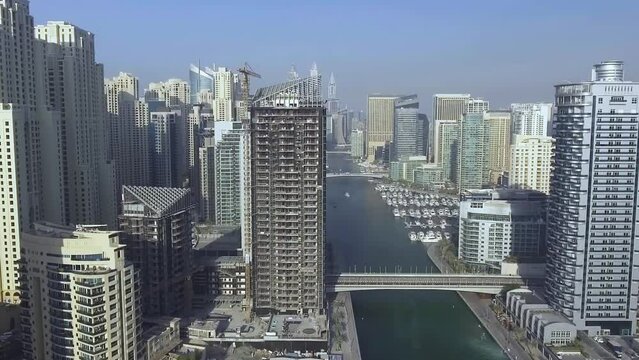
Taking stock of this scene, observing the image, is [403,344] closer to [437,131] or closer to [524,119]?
[524,119]

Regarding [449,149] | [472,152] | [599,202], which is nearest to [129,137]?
[472,152]

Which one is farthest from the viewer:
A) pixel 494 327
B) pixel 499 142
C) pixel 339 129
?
pixel 339 129

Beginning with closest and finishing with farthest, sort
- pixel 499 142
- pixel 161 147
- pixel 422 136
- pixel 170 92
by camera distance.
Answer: pixel 161 147
pixel 499 142
pixel 170 92
pixel 422 136

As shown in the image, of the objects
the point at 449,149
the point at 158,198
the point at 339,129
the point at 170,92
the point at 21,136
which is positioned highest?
the point at 170,92

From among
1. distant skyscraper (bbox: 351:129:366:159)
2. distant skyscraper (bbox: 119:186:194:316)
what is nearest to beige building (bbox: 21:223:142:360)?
distant skyscraper (bbox: 119:186:194:316)

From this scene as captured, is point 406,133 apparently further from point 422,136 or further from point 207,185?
point 207,185

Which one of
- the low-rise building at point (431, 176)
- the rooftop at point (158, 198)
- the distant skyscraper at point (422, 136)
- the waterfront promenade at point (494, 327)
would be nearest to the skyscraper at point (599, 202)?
the waterfront promenade at point (494, 327)

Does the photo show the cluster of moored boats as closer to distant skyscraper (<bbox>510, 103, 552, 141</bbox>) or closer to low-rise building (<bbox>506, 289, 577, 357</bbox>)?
distant skyscraper (<bbox>510, 103, 552, 141</bbox>)
